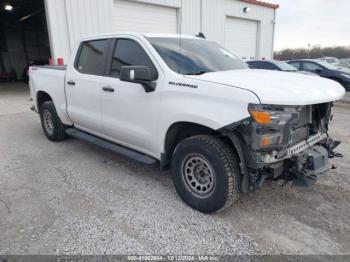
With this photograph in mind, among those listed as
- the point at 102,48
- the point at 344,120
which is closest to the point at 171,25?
the point at 344,120

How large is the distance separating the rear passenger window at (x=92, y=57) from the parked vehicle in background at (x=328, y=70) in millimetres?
10592

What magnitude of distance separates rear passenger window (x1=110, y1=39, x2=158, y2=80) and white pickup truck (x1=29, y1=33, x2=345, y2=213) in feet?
0.04

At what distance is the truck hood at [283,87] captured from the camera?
2.60 meters

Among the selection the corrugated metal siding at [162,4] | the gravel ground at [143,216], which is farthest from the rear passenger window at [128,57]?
the corrugated metal siding at [162,4]

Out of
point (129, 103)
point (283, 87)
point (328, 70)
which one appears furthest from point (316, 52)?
point (283, 87)

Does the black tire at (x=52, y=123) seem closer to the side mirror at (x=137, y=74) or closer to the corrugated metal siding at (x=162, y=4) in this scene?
the side mirror at (x=137, y=74)

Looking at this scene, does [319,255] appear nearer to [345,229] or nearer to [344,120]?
Answer: [345,229]

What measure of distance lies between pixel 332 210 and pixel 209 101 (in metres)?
1.88

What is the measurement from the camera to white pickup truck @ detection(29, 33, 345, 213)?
270cm

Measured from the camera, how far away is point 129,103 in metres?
3.71

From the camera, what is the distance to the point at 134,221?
121 inches

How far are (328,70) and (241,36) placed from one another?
5858 millimetres

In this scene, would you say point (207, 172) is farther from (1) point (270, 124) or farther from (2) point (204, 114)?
Answer: (1) point (270, 124)

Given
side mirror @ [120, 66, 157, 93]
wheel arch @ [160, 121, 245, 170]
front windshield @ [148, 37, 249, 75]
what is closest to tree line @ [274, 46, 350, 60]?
front windshield @ [148, 37, 249, 75]
